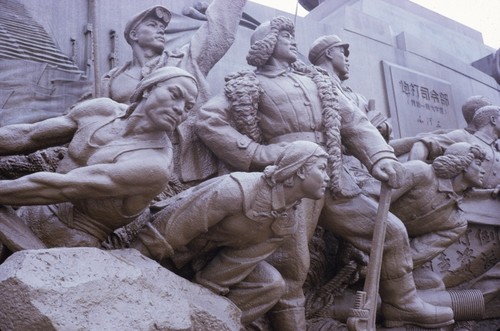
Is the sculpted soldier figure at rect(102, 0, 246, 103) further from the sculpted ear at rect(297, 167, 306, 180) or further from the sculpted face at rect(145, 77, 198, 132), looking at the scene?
the sculpted ear at rect(297, 167, 306, 180)

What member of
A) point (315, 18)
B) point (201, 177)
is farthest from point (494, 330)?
point (315, 18)

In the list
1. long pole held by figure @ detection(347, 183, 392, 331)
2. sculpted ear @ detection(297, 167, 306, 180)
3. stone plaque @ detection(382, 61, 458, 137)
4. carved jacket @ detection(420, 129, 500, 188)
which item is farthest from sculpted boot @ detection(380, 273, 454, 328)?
stone plaque @ detection(382, 61, 458, 137)

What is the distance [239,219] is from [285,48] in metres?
1.88

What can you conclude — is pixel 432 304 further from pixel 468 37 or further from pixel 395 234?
pixel 468 37

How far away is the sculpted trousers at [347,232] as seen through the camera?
449cm

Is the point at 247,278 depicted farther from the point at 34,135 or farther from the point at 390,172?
the point at 34,135

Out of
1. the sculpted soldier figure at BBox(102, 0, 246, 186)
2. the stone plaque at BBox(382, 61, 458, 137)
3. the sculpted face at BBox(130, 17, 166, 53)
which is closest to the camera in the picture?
the sculpted soldier figure at BBox(102, 0, 246, 186)

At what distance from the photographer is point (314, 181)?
3.84 m

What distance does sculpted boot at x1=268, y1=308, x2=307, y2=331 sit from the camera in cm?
436

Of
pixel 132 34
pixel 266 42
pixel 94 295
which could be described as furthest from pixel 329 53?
pixel 94 295

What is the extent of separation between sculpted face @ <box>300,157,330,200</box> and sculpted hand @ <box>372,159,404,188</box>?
3.18 feet

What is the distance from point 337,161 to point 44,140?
2.22 m

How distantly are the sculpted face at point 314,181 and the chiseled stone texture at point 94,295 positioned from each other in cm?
94

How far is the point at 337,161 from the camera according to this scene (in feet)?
15.7
